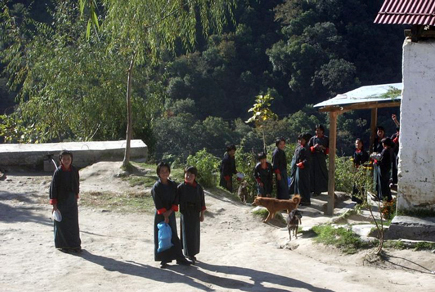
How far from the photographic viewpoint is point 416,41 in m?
7.99

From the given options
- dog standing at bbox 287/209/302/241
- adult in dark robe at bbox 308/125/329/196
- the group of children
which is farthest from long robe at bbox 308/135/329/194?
the group of children

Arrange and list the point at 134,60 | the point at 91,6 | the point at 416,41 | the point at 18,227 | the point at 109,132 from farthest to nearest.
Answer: the point at 109,132 < the point at 134,60 < the point at 18,227 < the point at 416,41 < the point at 91,6

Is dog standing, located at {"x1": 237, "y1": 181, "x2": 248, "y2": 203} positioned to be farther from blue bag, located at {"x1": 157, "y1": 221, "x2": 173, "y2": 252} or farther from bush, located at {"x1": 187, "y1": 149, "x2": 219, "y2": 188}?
blue bag, located at {"x1": 157, "y1": 221, "x2": 173, "y2": 252}

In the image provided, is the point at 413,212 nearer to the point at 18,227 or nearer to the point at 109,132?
the point at 18,227

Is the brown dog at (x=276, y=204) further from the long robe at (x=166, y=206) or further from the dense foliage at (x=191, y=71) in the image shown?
the dense foliage at (x=191, y=71)

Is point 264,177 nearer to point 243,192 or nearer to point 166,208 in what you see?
point 243,192

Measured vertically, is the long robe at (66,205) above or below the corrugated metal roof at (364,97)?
below

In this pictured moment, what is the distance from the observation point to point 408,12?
26.3ft

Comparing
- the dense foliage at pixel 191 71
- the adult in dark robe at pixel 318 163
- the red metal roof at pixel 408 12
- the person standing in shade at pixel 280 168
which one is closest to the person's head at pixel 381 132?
the adult in dark robe at pixel 318 163

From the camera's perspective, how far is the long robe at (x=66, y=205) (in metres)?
8.02

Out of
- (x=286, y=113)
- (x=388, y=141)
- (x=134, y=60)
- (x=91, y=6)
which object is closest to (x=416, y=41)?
(x=388, y=141)

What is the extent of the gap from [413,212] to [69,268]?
4.08 m

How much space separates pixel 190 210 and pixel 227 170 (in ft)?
16.5

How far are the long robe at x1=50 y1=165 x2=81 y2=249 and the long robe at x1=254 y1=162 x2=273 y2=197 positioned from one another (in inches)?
166
